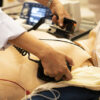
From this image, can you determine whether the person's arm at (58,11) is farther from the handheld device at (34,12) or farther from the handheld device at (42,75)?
the handheld device at (42,75)

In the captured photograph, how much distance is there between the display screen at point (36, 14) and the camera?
4.21 ft

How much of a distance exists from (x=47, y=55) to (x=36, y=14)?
82 cm

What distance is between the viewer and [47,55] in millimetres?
→ 525

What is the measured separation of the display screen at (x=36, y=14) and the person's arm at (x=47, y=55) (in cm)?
76

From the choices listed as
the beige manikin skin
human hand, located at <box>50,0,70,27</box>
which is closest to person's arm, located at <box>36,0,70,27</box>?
human hand, located at <box>50,0,70,27</box>

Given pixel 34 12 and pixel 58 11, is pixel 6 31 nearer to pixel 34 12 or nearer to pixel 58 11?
pixel 58 11

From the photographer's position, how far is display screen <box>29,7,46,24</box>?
1282 millimetres

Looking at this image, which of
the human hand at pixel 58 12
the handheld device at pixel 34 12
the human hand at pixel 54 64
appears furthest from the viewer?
the handheld device at pixel 34 12

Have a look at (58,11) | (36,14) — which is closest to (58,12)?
(58,11)

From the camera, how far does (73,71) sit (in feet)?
2.16

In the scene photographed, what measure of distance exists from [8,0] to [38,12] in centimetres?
39

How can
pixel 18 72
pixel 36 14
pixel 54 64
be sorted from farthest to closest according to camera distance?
pixel 36 14 < pixel 18 72 < pixel 54 64

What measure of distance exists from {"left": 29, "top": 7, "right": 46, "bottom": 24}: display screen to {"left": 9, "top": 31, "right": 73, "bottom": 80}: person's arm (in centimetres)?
76

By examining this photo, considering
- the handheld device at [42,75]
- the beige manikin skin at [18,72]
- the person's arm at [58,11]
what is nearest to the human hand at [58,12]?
the person's arm at [58,11]
